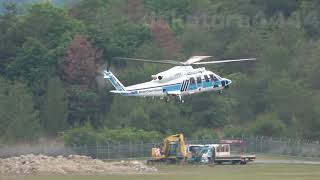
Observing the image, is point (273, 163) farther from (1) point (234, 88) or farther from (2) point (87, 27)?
(2) point (87, 27)

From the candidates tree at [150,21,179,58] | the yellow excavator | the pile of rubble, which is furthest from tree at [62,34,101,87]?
the pile of rubble

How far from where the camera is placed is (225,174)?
3369 inches

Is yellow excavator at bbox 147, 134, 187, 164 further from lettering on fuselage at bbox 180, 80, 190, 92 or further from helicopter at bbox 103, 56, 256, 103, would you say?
lettering on fuselage at bbox 180, 80, 190, 92

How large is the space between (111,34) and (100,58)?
5.08 meters

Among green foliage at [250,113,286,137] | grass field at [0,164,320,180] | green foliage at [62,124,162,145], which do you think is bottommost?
grass field at [0,164,320,180]

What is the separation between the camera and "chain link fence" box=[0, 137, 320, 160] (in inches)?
4178

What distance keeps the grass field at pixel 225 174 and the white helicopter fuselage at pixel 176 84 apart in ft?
19.7

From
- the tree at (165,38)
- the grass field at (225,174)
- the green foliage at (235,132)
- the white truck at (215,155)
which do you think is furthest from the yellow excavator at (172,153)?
the tree at (165,38)

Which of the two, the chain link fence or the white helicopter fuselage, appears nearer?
the white helicopter fuselage

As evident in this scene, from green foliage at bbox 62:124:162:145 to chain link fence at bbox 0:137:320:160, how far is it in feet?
5.22

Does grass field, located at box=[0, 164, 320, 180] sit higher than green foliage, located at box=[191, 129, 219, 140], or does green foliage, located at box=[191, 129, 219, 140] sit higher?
green foliage, located at box=[191, 129, 219, 140]

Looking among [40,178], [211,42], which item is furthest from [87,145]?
[211,42]

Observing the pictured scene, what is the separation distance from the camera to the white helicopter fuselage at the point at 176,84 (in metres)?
96.4

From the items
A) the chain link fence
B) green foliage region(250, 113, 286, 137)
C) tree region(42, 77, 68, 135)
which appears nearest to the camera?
the chain link fence
